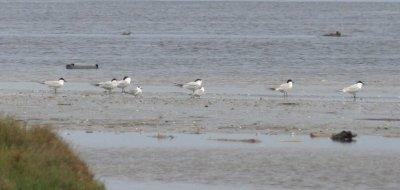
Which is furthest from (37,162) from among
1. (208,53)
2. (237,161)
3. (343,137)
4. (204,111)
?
(208,53)

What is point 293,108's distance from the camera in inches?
1136

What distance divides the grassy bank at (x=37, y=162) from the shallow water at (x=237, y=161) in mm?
3001

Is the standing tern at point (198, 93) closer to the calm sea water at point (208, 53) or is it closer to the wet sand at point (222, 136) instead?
the wet sand at point (222, 136)

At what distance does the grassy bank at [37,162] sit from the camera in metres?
13.9

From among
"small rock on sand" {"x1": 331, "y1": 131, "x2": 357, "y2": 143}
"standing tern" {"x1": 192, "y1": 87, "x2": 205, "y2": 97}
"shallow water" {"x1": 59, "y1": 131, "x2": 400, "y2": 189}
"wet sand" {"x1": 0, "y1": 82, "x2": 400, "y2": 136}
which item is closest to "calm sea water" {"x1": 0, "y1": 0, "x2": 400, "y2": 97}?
"standing tern" {"x1": 192, "y1": 87, "x2": 205, "y2": 97}

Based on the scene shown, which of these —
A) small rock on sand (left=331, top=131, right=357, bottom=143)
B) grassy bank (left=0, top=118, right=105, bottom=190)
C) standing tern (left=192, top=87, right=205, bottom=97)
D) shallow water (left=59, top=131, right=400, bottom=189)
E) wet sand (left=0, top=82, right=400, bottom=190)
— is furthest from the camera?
standing tern (left=192, top=87, right=205, bottom=97)

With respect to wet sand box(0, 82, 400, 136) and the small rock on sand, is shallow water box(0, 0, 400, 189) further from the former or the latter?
the small rock on sand

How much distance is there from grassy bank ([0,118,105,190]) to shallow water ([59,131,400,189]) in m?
3.00

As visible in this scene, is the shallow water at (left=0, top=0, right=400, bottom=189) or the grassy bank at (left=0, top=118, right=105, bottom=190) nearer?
the grassy bank at (left=0, top=118, right=105, bottom=190)

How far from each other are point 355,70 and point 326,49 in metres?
16.0

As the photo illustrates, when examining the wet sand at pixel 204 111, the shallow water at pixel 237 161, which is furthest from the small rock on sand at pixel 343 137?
the wet sand at pixel 204 111

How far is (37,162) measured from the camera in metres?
14.3

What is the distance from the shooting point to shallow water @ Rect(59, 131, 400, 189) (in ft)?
61.6

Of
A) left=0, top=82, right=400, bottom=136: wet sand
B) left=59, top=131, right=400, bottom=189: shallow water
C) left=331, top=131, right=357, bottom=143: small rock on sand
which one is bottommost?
left=59, top=131, right=400, bottom=189: shallow water
